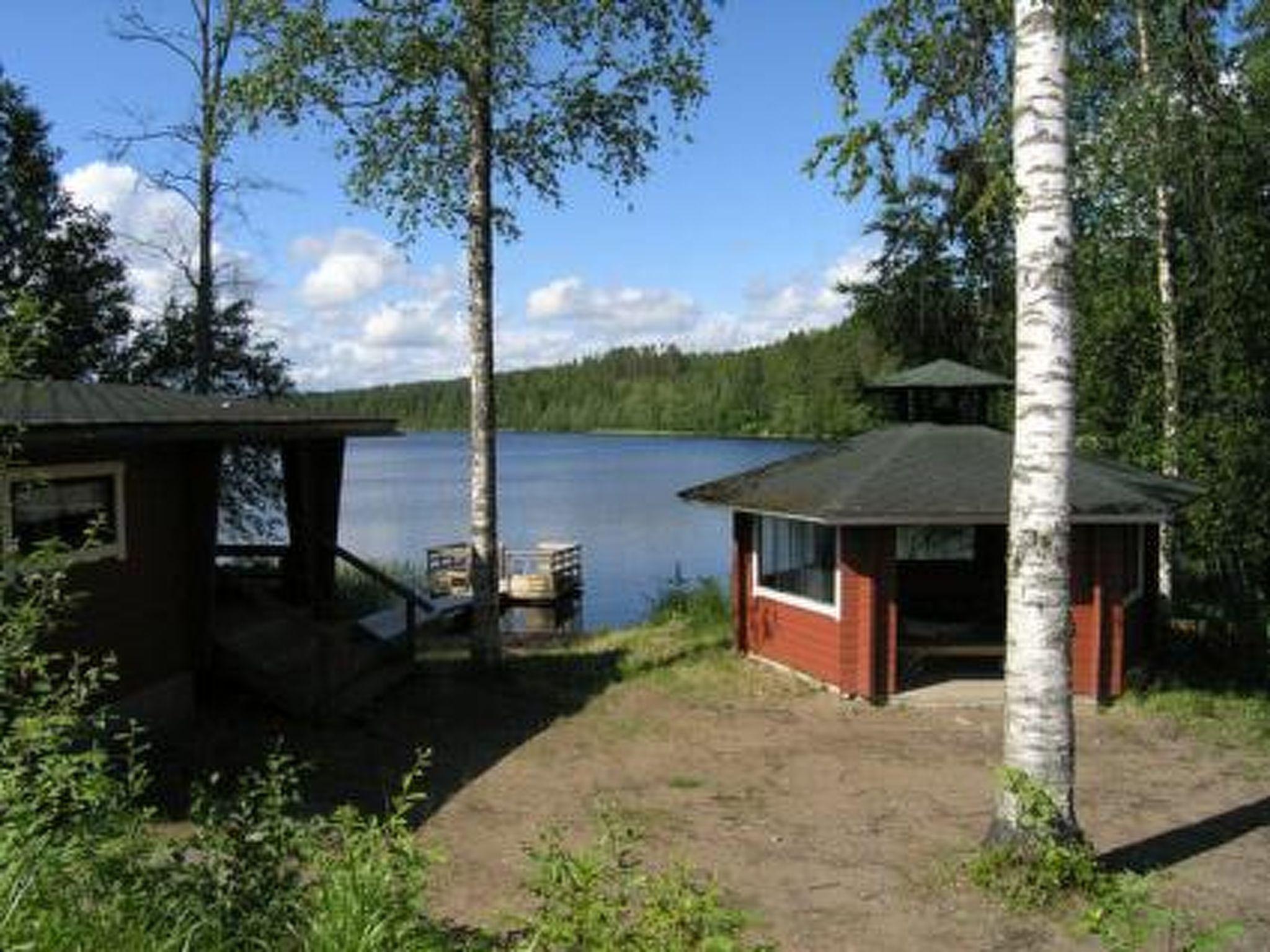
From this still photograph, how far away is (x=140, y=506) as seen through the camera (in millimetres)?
10789

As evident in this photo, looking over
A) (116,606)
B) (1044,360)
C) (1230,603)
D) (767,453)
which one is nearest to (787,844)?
(1044,360)

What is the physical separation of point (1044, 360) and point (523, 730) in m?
6.72

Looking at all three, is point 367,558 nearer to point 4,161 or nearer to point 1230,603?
point 4,161

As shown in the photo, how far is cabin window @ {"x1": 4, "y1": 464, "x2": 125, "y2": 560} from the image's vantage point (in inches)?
375

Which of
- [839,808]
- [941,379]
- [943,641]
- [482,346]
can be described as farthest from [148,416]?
[941,379]

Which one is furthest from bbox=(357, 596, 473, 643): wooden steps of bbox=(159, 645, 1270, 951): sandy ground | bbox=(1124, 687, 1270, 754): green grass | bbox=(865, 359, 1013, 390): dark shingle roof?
bbox=(1124, 687, 1270, 754): green grass

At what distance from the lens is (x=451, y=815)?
30.4ft

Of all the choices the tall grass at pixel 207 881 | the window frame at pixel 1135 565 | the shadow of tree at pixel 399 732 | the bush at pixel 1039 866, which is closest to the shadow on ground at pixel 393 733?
the shadow of tree at pixel 399 732

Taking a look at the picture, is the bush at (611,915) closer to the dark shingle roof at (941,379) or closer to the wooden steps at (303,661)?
the wooden steps at (303,661)

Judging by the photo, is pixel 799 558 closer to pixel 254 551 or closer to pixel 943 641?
pixel 943 641

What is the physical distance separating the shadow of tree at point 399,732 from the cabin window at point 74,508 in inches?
69.6

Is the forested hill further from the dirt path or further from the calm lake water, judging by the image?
the dirt path

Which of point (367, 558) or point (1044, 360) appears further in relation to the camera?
point (367, 558)

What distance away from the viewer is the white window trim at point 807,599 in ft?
45.0
